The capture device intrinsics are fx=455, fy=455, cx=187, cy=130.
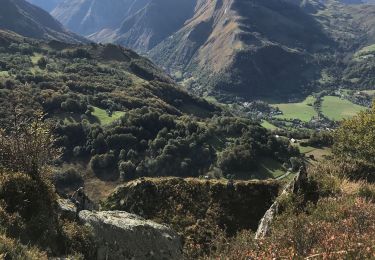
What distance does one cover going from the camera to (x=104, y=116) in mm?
143000

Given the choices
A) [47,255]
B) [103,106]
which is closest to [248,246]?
[47,255]

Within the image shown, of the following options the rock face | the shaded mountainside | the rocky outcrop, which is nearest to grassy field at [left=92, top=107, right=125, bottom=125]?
the shaded mountainside

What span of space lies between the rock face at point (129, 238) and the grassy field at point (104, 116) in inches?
4826

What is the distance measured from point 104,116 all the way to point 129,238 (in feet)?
430

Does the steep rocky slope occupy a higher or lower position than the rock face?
lower

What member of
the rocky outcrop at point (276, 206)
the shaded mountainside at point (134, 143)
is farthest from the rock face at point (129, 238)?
the shaded mountainside at point (134, 143)

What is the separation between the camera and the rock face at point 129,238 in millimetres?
14164

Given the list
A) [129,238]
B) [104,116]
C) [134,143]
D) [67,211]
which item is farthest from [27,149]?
[104,116]

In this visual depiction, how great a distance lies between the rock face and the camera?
558 inches

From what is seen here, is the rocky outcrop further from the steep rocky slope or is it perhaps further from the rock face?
the rock face

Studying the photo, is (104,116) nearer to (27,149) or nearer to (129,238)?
(27,149)

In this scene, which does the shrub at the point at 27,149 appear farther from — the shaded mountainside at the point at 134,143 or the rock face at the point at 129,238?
the shaded mountainside at the point at 134,143

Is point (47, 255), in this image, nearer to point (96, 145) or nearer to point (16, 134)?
point (16, 134)

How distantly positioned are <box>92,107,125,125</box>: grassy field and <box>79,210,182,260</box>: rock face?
402 feet
